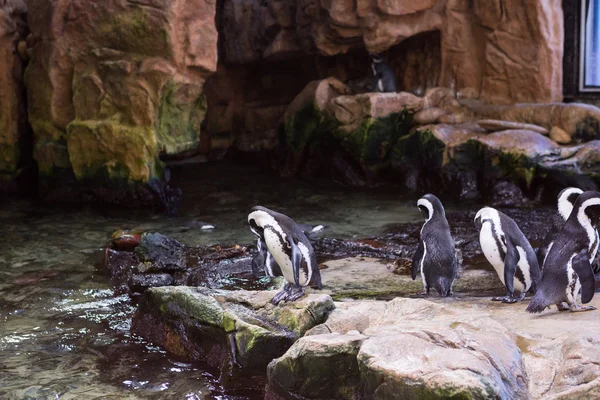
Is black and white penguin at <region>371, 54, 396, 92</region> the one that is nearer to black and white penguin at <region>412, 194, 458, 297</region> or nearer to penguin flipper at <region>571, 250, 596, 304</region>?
black and white penguin at <region>412, 194, 458, 297</region>

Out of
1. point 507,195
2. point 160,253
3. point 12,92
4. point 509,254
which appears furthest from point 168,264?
point 12,92

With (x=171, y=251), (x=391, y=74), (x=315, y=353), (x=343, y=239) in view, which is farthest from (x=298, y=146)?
(x=315, y=353)

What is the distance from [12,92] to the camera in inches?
454

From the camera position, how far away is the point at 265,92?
16.7 m

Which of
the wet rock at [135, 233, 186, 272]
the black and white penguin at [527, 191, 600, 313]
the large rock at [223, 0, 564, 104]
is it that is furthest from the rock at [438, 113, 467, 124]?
the black and white penguin at [527, 191, 600, 313]

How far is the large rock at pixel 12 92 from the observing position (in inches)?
447

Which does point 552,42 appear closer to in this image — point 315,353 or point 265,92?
point 265,92

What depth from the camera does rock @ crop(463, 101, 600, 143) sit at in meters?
10.8

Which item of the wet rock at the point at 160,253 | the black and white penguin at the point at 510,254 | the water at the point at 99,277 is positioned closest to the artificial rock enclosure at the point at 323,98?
the water at the point at 99,277

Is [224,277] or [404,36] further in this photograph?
[404,36]

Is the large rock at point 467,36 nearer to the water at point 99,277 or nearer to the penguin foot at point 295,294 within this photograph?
the water at point 99,277

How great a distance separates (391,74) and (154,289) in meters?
9.33

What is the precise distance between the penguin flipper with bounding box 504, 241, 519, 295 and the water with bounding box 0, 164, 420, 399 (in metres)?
1.90

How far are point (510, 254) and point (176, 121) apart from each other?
707cm
